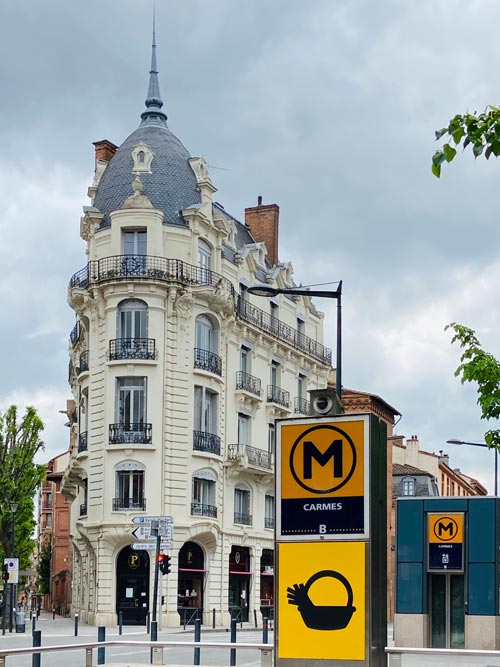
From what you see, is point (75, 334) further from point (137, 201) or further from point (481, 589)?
point (481, 589)

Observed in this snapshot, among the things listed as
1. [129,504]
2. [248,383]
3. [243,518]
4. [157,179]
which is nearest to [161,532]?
[129,504]

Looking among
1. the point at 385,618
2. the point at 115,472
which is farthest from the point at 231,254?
the point at 385,618

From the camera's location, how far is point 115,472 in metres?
48.1

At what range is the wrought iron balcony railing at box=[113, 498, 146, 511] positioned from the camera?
156ft

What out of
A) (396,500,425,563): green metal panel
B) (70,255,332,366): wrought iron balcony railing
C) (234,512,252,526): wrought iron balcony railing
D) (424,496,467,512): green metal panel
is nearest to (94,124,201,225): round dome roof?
(70,255,332,366): wrought iron balcony railing

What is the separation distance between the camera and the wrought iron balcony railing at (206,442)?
50.0m

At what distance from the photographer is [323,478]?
10.9m

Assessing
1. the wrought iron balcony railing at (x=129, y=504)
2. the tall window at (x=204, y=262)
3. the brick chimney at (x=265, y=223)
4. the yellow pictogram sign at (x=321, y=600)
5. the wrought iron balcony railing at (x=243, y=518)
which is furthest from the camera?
the brick chimney at (x=265, y=223)

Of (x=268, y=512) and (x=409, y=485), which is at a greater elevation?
(x=409, y=485)

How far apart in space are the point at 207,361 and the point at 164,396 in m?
3.27

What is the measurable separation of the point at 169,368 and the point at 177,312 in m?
2.49

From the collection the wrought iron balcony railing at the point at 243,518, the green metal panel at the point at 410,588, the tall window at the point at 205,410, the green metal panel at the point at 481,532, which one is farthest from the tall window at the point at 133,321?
the green metal panel at the point at 481,532

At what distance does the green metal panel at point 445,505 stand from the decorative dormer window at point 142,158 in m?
27.4

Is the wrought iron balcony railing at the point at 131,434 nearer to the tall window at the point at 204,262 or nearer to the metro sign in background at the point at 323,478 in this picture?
the tall window at the point at 204,262
